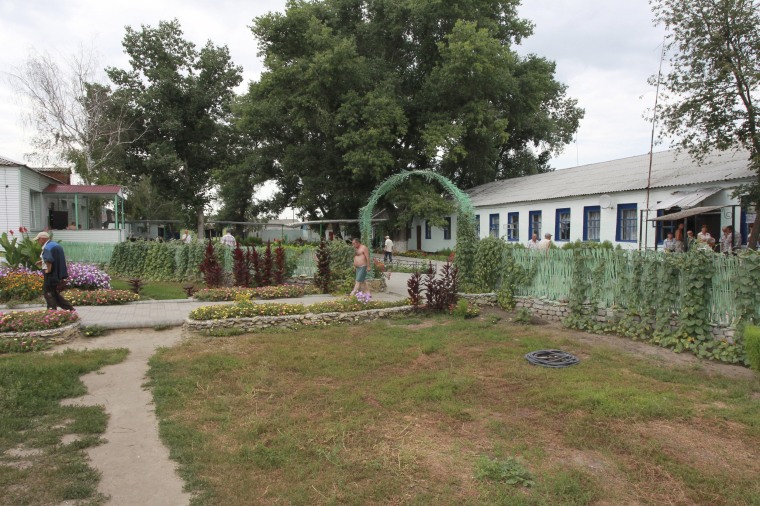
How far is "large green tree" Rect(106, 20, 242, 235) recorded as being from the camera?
121ft

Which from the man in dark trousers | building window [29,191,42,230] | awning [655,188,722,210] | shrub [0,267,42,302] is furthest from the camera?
building window [29,191,42,230]

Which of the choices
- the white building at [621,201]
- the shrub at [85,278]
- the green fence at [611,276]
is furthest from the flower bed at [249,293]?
the white building at [621,201]

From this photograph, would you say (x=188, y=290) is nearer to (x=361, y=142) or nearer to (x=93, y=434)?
(x=93, y=434)

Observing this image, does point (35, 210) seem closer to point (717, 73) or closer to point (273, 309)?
point (273, 309)

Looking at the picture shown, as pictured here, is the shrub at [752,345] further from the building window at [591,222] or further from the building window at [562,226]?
A: the building window at [562,226]

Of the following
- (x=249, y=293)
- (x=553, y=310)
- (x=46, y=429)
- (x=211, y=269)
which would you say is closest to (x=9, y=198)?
(x=211, y=269)

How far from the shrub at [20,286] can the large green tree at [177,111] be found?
1000 inches

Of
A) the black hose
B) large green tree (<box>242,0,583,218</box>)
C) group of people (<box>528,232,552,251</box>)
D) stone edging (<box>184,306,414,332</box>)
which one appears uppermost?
large green tree (<box>242,0,583,218</box>)

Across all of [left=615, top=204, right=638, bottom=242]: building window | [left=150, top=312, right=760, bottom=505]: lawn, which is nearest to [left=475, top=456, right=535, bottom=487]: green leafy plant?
[left=150, top=312, right=760, bottom=505]: lawn

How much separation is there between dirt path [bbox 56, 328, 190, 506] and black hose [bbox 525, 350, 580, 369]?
493 centimetres

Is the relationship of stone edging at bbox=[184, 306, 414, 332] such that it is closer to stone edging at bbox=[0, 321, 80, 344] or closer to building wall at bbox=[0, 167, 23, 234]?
stone edging at bbox=[0, 321, 80, 344]

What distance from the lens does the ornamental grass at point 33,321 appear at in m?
8.16

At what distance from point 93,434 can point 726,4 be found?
1611cm

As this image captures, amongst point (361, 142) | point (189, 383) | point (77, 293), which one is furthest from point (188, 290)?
point (361, 142)
